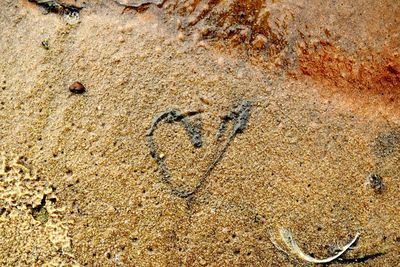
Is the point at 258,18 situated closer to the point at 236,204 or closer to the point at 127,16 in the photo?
the point at 127,16

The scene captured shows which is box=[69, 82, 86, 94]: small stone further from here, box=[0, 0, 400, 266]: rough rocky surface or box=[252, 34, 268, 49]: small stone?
box=[252, 34, 268, 49]: small stone

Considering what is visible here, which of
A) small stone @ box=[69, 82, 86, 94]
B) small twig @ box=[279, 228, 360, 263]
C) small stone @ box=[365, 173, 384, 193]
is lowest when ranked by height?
small twig @ box=[279, 228, 360, 263]

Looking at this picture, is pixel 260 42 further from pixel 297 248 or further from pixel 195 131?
pixel 297 248

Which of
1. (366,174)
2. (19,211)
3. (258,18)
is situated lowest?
(19,211)

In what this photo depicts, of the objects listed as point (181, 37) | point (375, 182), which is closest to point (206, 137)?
point (181, 37)

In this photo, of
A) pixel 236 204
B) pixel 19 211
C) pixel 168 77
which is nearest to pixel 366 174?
pixel 236 204

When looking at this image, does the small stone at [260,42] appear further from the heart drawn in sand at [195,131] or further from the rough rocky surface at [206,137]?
the heart drawn in sand at [195,131]

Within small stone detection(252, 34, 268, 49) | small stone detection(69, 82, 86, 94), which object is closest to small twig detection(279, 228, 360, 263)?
small stone detection(252, 34, 268, 49)
